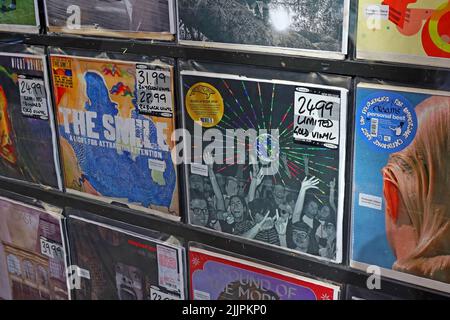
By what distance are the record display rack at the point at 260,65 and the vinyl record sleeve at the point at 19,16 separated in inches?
1.1

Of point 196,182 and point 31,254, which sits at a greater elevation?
point 196,182

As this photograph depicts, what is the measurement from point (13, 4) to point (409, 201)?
60.1 inches

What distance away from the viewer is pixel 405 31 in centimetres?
146

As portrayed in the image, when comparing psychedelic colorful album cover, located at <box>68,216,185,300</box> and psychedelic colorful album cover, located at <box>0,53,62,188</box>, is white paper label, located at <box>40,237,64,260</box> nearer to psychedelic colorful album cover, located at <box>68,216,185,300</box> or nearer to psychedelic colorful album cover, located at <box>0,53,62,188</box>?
psychedelic colorful album cover, located at <box>68,216,185,300</box>

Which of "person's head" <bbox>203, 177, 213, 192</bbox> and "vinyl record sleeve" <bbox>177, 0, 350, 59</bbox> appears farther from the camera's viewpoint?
"person's head" <bbox>203, 177, 213, 192</bbox>

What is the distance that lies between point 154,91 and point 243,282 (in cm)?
69

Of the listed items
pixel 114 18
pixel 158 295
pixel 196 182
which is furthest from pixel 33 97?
pixel 158 295

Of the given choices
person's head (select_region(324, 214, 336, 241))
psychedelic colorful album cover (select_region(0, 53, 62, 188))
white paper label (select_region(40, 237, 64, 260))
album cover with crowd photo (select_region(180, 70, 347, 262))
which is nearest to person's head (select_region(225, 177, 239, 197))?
album cover with crowd photo (select_region(180, 70, 347, 262))

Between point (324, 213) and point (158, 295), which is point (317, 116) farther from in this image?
point (158, 295)

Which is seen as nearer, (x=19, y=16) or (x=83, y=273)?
(x=19, y=16)

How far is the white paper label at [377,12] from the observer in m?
1.47

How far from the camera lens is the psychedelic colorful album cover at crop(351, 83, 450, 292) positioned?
1.50 metres

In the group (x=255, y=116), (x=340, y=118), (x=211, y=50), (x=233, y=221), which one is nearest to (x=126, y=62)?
(x=211, y=50)

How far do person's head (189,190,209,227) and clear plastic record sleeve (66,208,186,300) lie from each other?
127 mm
